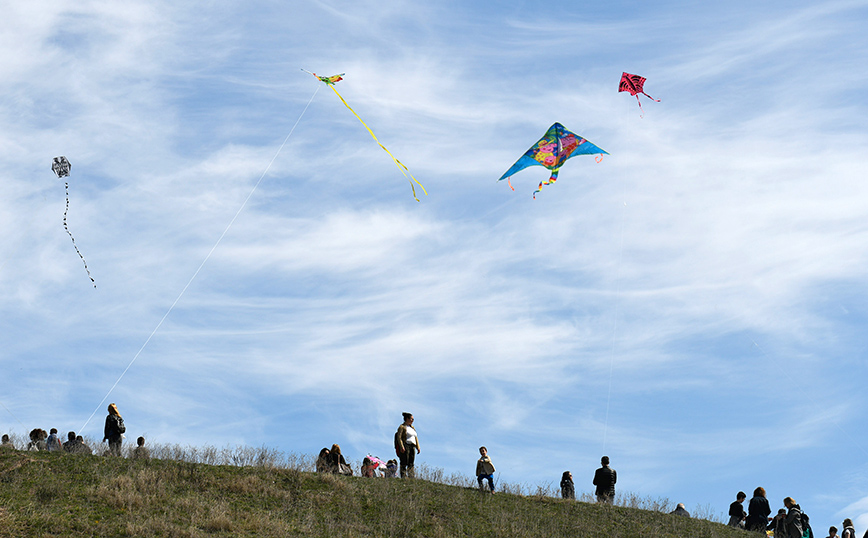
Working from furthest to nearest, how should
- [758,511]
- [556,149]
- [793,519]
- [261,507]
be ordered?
[556,149] → [758,511] → [793,519] → [261,507]

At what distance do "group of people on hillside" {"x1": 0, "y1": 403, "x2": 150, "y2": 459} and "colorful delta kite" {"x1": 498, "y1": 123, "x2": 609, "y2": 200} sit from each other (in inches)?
492

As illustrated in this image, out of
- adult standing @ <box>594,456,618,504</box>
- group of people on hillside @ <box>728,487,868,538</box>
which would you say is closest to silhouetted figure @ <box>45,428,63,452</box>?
adult standing @ <box>594,456,618,504</box>

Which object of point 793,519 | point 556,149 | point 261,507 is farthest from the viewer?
point 556,149

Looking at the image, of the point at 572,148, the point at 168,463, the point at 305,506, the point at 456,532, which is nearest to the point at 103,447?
the point at 168,463

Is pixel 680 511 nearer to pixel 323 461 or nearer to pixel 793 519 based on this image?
pixel 793 519

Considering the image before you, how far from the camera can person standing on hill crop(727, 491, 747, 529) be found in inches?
776

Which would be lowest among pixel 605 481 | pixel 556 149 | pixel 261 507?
pixel 261 507

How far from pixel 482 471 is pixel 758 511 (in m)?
5.90

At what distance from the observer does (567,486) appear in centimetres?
1997

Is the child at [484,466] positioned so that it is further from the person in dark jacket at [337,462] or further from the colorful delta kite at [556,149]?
the colorful delta kite at [556,149]

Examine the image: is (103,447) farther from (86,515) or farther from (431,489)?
(431,489)

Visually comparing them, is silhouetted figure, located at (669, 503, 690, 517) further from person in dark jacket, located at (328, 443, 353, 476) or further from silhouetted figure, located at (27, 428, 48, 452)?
silhouetted figure, located at (27, 428, 48, 452)

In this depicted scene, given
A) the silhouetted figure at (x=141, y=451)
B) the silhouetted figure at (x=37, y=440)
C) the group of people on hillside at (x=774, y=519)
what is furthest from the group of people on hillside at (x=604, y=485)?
the silhouetted figure at (x=37, y=440)

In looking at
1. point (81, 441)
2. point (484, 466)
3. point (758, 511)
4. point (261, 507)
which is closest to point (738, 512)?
point (758, 511)
